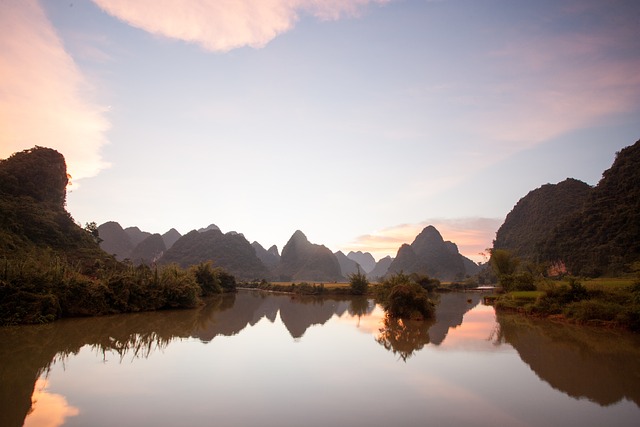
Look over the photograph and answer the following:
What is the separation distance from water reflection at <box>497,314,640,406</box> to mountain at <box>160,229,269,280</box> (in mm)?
60242

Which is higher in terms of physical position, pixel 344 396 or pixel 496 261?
pixel 496 261

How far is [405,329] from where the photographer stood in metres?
11.2

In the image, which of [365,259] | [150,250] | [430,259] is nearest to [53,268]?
[150,250]

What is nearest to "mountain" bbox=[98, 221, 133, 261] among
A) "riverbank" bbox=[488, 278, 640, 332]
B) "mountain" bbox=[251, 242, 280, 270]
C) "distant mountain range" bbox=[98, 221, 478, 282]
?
"distant mountain range" bbox=[98, 221, 478, 282]

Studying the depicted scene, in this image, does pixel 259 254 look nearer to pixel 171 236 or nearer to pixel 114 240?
pixel 171 236

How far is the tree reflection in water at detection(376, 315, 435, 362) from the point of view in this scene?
8133 mm

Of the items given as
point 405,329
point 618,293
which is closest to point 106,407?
point 405,329

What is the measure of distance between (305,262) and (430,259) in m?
29.4

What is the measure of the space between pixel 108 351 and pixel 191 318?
6.40 meters

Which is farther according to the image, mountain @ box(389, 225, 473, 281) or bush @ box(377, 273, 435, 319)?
mountain @ box(389, 225, 473, 281)

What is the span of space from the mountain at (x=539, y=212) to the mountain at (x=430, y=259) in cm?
1757

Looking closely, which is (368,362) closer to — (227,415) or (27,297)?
(227,415)

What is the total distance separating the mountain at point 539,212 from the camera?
5550 centimetres

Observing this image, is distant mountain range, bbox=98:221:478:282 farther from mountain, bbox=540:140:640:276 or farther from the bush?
the bush
